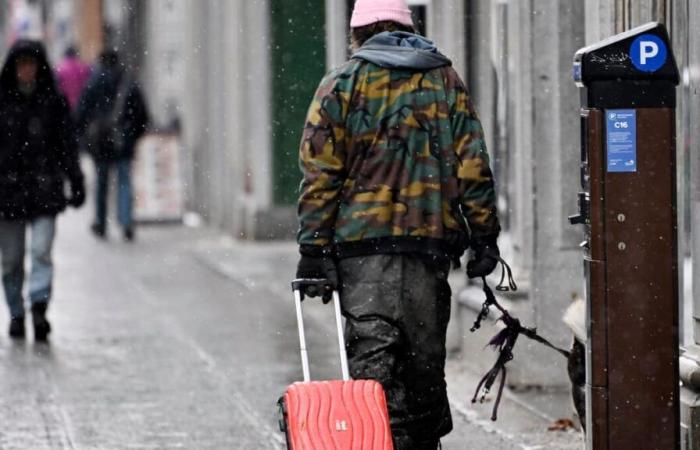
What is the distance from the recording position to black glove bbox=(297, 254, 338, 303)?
628 cm

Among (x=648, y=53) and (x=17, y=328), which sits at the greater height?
(x=648, y=53)

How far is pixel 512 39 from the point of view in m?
9.91

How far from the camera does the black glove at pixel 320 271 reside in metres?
6.28

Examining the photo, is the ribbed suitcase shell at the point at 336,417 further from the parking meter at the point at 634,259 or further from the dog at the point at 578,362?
the dog at the point at 578,362

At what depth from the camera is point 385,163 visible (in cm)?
636

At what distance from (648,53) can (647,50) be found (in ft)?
0.04

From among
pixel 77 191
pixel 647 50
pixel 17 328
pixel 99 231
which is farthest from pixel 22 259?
pixel 99 231

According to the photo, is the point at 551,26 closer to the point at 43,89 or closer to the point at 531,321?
the point at 531,321

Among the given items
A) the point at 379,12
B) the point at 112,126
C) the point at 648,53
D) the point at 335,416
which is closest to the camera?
the point at 335,416

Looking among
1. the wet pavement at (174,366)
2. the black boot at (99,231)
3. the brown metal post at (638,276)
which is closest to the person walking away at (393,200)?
the brown metal post at (638,276)

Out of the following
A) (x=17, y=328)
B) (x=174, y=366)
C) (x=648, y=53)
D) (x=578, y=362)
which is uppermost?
(x=648, y=53)

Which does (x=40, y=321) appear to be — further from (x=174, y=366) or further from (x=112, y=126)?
(x=112, y=126)

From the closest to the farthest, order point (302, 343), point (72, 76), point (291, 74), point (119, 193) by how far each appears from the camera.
→ point (302, 343) < point (291, 74) < point (119, 193) < point (72, 76)

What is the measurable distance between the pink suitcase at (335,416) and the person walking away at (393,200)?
433 millimetres
